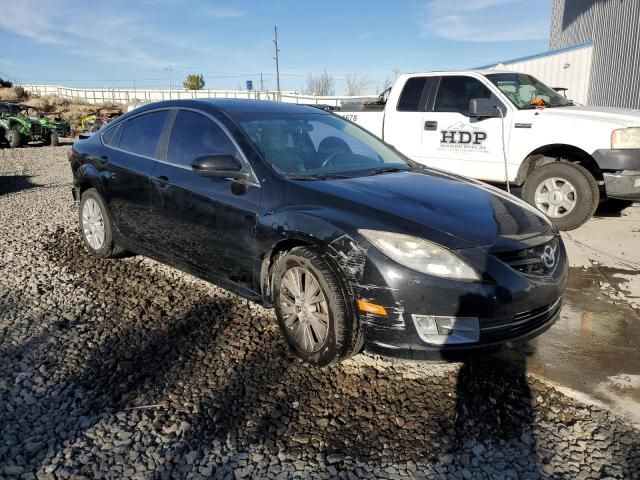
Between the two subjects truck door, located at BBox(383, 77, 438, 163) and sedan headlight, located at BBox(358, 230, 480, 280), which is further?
truck door, located at BBox(383, 77, 438, 163)

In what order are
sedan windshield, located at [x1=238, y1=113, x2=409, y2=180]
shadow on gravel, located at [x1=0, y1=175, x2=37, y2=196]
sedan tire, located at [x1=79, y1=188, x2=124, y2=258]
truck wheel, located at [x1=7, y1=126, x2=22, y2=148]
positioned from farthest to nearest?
truck wheel, located at [x1=7, y1=126, x2=22, y2=148]
shadow on gravel, located at [x1=0, y1=175, x2=37, y2=196]
sedan tire, located at [x1=79, y1=188, x2=124, y2=258]
sedan windshield, located at [x1=238, y1=113, x2=409, y2=180]

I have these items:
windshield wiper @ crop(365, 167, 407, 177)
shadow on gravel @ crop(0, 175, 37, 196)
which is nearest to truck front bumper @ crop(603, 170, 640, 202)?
windshield wiper @ crop(365, 167, 407, 177)

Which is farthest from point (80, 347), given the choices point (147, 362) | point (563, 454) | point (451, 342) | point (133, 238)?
point (563, 454)

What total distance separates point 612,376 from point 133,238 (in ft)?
12.3

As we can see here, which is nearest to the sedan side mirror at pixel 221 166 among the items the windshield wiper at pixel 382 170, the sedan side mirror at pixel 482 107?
the windshield wiper at pixel 382 170

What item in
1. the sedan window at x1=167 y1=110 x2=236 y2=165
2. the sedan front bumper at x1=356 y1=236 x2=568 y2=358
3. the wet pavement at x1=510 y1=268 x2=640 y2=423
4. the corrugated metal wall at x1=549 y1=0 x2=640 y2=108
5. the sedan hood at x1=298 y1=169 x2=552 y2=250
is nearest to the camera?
the sedan front bumper at x1=356 y1=236 x2=568 y2=358

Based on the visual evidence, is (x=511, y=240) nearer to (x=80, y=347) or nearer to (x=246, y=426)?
(x=246, y=426)

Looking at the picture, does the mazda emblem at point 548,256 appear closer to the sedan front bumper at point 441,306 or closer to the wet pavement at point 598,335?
the sedan front bumper at point 441,306

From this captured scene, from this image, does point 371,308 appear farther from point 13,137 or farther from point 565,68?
point 13,137

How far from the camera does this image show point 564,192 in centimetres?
607

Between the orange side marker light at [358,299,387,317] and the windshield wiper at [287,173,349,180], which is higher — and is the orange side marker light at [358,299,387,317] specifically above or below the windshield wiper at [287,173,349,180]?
below

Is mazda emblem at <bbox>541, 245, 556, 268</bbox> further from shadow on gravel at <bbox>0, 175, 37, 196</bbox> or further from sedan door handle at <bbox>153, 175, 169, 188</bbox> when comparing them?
shadow on gravel at <bbox>0, 175, 37, 196</bbox>

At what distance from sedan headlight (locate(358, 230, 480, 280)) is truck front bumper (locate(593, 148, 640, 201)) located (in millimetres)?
4009

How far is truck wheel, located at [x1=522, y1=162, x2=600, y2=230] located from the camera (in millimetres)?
5914
